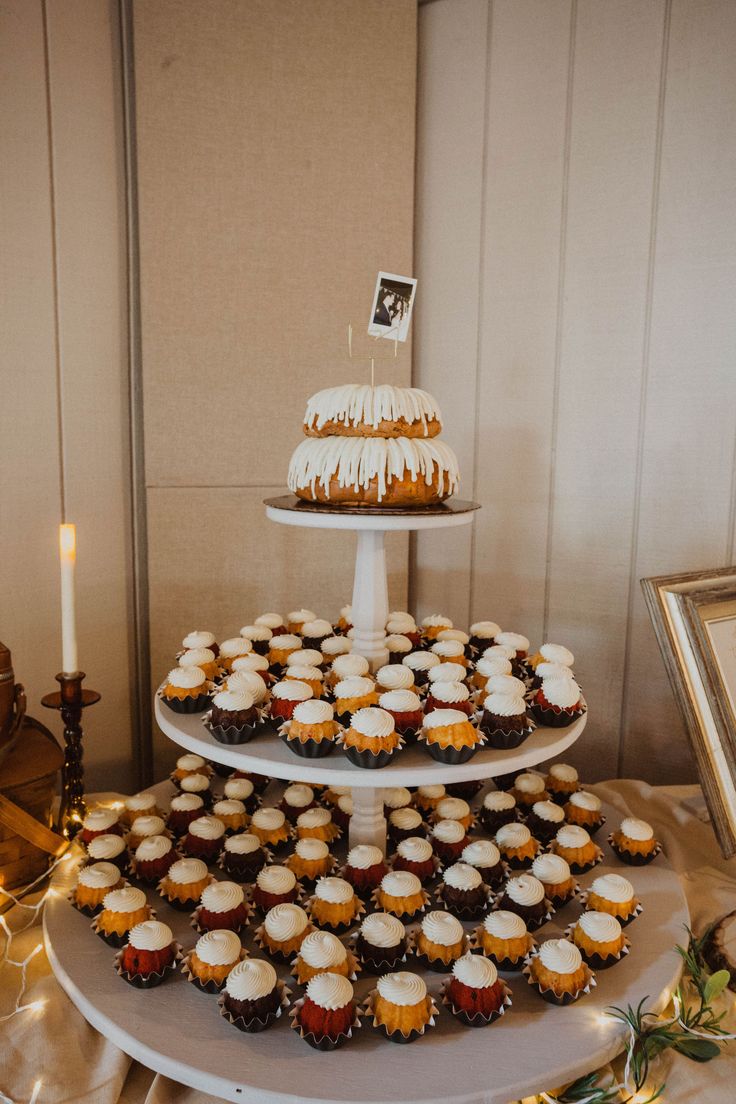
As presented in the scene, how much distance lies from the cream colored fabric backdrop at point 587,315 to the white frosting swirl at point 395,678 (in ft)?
3.31

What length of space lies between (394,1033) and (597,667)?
51.7 inches

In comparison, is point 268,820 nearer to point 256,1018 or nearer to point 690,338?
point 256,1018

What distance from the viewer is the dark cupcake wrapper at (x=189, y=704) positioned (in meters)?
1.47

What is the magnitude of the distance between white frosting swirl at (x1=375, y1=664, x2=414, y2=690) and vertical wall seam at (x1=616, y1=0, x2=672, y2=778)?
101cm

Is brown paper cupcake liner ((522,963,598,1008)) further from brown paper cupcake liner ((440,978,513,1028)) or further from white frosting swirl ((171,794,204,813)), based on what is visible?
white frosting swirl ((171,794,204,813))

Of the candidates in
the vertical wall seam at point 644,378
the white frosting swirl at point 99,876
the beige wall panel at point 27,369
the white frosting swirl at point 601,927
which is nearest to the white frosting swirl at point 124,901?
the white frosting swirl at point 99,876

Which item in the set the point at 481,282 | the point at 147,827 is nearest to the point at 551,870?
the point at 147,827

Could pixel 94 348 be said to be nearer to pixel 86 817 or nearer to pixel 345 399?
pixel 345 399

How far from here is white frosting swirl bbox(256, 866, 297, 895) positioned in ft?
4.56

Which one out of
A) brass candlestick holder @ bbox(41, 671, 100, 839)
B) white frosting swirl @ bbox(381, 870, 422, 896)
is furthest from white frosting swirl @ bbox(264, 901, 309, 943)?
brass candlestick holder @ bbox(41, 671, 100, 839)

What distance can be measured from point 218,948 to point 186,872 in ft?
0.75

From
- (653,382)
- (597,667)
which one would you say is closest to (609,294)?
(653,382)

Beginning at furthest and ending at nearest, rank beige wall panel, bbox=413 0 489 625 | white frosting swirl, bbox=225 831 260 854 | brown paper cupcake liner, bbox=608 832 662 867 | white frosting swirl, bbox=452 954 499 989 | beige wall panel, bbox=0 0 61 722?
1. beige wall panel, bbox=413 0 489 625
2. beige wall panel, bbox=0 0 61 722
3. brown paper cupcake liner, bbox=608 832 662 867
4. white frosting swirl, bbox=225 831 260 854
5. white frosting swirl, bbox=452 954 499 989

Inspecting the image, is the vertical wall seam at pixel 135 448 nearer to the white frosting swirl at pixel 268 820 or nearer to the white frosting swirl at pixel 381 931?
the white frosting swirl at pixel 268 820
